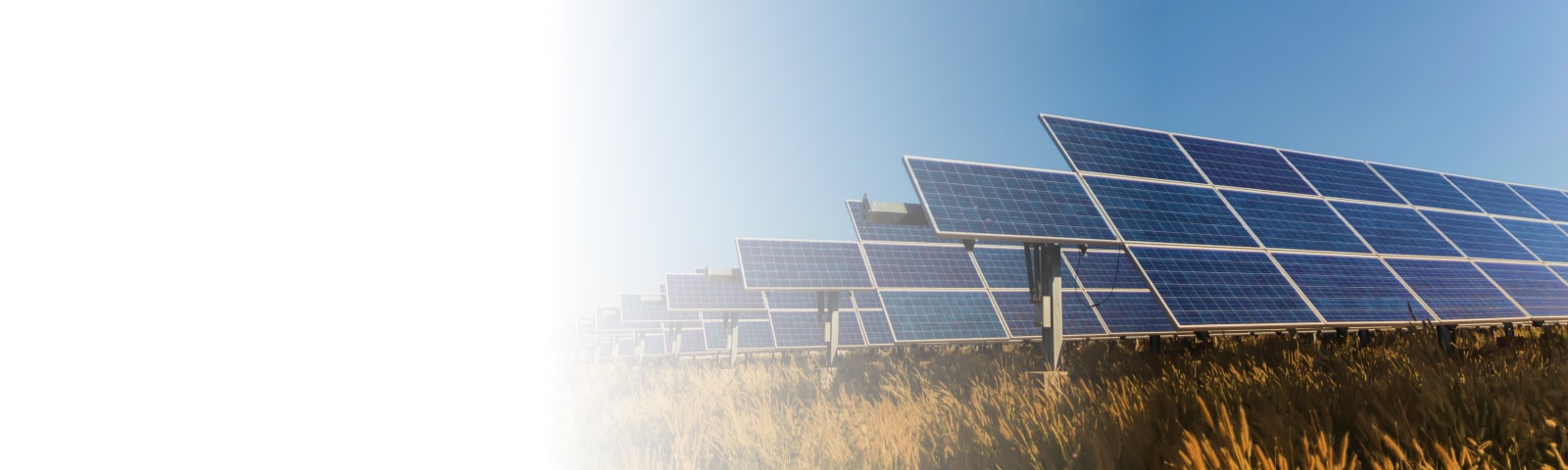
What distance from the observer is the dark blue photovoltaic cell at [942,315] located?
57.4 feet

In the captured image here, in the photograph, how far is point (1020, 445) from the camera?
17.3 ft

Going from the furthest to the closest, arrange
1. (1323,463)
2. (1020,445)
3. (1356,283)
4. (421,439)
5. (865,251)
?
1. (865,251)
2. (1356,283)
3. (421,439)
4. (1020,445)
5. (1323,463)

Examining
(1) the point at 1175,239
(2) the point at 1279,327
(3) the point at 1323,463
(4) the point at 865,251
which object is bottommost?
(3) the point at 1323,463

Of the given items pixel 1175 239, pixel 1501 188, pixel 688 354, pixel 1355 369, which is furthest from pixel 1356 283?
pixel 688 354

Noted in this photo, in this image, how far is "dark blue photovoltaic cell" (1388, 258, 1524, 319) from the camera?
11.0 m

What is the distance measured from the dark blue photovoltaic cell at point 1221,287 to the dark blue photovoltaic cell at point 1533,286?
12.5ft

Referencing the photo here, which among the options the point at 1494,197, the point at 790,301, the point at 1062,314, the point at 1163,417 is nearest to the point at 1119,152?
the point at 1062,314

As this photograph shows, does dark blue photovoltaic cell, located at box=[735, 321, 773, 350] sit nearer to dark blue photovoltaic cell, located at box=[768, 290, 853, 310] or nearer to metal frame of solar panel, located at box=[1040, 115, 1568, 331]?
dark blue photovoltaic cell, located at box=[768, 290, 853, 310]

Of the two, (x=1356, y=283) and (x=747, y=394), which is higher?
(x=1356, y=283)

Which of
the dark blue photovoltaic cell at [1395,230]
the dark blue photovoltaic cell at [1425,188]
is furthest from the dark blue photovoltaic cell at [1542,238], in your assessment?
the dark blue photovoltaic cell at [1395,230]

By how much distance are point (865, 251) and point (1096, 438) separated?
15.1m

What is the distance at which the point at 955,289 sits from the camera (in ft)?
61.5

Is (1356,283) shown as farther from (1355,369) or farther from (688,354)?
(688,354)

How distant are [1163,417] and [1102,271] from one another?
16.6 meters
